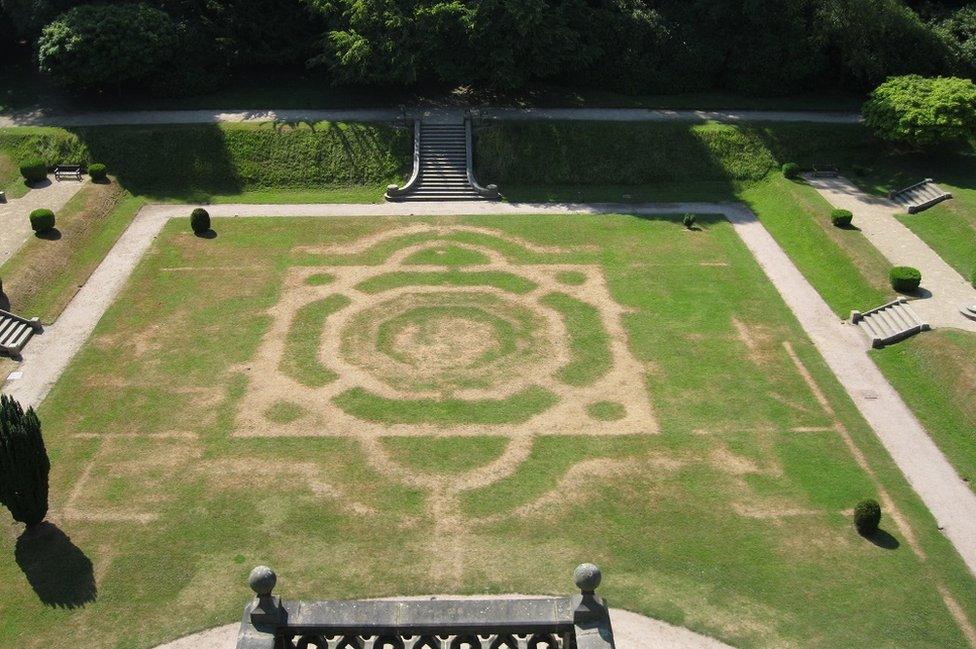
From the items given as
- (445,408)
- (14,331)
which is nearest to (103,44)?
(14,331)

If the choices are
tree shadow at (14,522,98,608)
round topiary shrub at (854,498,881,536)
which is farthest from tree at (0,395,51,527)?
round topiary shrub at (854,498,881,536)

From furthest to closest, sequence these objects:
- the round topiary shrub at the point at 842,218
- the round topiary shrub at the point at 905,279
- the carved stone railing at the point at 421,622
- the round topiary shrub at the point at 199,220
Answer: the round topiary shrub at the point at 199,220
the round topiary shrub at the point at 842,218
the round topiary shrub at the point at 905,279
the carved stone railing at the point at 421,622

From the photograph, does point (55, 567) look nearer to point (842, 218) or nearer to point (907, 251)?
point (842, 218)

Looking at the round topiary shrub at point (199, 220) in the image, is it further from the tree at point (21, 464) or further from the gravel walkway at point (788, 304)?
the tree at point (21, 464)

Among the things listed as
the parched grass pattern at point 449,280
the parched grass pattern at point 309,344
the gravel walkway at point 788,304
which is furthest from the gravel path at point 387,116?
the parched grass pattern at point 309,344

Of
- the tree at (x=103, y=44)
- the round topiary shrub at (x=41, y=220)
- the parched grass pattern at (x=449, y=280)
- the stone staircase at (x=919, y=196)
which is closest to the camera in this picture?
the parched grass pattern at (x=449, y=280)
